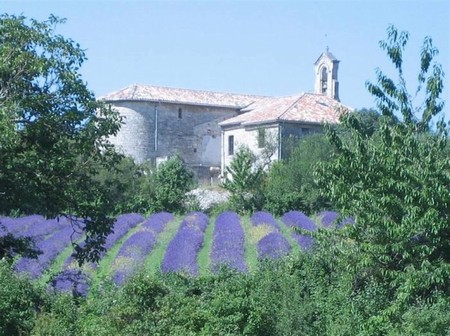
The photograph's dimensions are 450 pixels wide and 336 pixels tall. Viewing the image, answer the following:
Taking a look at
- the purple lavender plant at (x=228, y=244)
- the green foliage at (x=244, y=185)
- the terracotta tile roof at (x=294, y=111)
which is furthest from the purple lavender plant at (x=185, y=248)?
the terracotta tile roof at (x=294, y=111)

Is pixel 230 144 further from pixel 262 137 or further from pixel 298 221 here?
pixel 298 221

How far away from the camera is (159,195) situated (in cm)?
4762

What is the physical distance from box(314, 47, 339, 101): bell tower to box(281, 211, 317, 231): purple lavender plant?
1228 inches

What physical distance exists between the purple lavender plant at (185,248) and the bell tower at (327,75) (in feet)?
116

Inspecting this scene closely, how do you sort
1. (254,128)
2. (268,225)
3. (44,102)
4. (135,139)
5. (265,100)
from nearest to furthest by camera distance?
1. (44,102)
2. (268,225)
3. (254,128)
4. (135,139)
5. (265,100)

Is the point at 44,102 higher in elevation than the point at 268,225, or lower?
higher

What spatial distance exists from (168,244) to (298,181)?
18153mm

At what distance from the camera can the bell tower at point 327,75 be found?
71.1 metres

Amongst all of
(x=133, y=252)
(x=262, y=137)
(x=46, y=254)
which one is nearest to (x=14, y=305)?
(x=133, y=252)

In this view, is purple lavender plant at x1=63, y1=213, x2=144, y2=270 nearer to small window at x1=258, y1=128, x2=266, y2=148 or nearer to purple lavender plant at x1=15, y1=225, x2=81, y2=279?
purple lavender plant at x1=15, y1=225, x2=81, y2=279

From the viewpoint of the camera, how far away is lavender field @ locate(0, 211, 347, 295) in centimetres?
2230

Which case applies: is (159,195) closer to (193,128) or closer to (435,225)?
(193,128)

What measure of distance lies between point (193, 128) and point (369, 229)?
164ft

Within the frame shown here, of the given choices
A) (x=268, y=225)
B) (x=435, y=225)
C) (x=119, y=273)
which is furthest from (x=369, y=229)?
(x=268, y=225)
